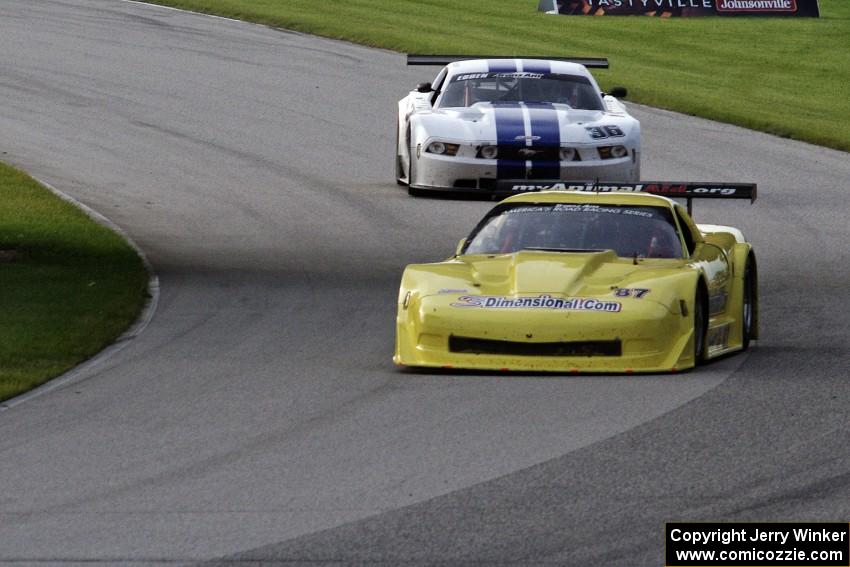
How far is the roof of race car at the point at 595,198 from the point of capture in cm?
1181

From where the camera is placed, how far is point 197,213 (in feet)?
61.3

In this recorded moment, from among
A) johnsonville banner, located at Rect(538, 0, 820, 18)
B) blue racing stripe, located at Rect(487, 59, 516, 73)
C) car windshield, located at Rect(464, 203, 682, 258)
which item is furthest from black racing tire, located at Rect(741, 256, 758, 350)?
johnsonville banner, located at Rect(538, 0, 820, 18)

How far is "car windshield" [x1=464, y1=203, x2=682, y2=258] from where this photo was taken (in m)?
11.4

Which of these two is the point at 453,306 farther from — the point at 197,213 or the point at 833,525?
the point at 197,213

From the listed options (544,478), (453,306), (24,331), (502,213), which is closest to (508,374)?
(453,306)

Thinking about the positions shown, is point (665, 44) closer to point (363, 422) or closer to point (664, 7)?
point (664, 7)

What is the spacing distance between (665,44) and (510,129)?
66.1 feet

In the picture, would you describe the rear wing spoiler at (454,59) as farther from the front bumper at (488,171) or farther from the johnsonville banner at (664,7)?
the johnsonville banner at (664,7)

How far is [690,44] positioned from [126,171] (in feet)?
63.8

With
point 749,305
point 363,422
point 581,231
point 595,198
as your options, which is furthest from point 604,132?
point 363,422

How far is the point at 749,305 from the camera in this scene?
11.9 m

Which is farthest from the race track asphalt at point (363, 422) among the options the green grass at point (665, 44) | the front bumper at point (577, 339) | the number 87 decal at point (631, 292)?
the green grass at point (665, 44)

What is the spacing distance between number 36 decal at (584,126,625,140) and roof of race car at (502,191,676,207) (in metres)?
6.41

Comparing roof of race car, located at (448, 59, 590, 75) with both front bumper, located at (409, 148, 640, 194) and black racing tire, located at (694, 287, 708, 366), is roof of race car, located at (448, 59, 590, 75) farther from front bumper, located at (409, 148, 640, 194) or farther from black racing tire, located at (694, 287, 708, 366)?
black racing tire, located at (694, 287, 708, 366)
